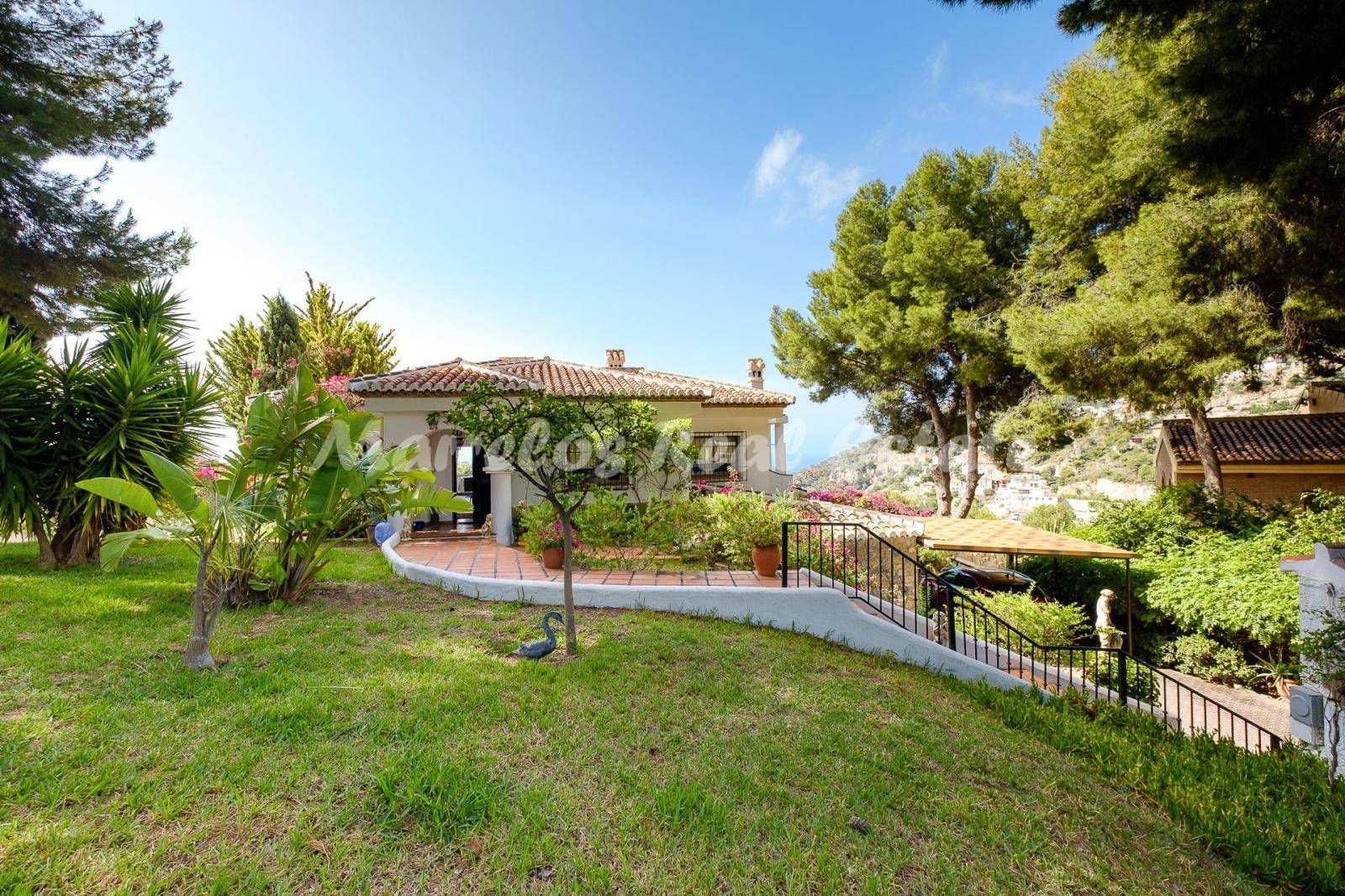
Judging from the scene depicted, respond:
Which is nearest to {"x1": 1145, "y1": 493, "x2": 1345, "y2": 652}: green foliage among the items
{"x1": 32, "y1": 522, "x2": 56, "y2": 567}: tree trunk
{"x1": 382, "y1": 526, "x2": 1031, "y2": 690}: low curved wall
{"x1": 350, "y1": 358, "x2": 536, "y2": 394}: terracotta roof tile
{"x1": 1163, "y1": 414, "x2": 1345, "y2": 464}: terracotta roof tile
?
{"x1": 1163, "y1": 414, "x2": 1345, "y2": 464}: terracotta roof tile

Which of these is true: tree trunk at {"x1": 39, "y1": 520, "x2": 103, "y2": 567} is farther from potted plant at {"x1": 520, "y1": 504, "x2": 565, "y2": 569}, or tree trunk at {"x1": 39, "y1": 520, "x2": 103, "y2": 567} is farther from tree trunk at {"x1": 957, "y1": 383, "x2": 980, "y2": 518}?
tree trunk at {"x1": 957, "y1": 383, "x2": 980, "y2": 518}

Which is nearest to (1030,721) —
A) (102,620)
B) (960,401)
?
(102,620)

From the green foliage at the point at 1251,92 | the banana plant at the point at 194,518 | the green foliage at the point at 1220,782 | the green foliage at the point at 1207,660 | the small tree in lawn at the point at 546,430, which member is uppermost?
the green foliage at the point at 1251,92

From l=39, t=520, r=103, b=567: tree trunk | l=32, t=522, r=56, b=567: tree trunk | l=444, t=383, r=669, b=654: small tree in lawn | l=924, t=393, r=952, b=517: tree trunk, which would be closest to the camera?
l=444, t=383, r=669, b=654: small tree in lawn

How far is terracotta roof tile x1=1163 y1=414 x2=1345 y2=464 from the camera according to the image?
675 inches

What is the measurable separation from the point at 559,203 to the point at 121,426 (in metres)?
10.0

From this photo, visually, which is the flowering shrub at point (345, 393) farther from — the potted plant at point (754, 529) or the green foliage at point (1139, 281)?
the green foliage at point (1139, 281)

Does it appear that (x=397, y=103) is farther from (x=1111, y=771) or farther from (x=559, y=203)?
(x=1111, y=771)

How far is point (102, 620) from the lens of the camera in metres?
5.70

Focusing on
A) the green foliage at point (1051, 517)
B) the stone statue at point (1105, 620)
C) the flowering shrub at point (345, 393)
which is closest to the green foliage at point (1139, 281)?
the stone statue at point (1105, 620)

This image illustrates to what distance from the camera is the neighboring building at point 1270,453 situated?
671 inches

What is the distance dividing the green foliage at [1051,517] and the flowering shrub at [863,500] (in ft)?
19.5

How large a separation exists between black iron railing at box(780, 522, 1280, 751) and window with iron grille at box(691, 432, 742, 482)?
7.26 m

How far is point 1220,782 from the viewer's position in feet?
13.5
